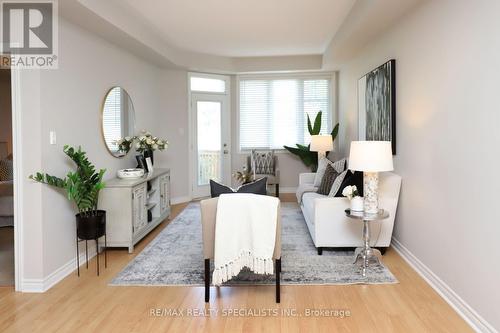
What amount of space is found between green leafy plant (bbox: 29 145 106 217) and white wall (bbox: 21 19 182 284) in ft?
0.44

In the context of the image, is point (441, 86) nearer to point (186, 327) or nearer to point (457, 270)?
point (457, 270)

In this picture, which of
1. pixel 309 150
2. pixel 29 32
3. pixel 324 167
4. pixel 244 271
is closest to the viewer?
pixel 29 32

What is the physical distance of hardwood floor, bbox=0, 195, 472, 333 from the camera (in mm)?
2319

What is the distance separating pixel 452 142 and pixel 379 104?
1676 millimetres

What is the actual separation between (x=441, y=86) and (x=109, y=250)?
356 centimetres

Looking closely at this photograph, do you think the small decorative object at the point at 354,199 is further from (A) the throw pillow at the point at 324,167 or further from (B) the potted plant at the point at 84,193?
(B) the potted plant at the point at 84,193

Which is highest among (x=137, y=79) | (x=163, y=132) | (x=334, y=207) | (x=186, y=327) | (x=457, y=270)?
(x=137, y=79)

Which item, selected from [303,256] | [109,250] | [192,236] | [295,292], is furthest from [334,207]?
[109,250]

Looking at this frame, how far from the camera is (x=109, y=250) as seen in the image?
12.9 feet

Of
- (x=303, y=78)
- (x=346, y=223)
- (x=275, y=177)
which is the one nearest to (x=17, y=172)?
(x=346, y=223)

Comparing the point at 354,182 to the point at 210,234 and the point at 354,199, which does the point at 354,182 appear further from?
the point at 210,234

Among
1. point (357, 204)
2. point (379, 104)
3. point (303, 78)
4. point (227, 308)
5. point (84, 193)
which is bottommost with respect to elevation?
point (227, 308)

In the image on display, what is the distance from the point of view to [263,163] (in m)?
6.87

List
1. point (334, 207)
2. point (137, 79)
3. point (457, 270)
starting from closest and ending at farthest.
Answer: point (457, 270) → point (334, 207) → point (137, 79)
